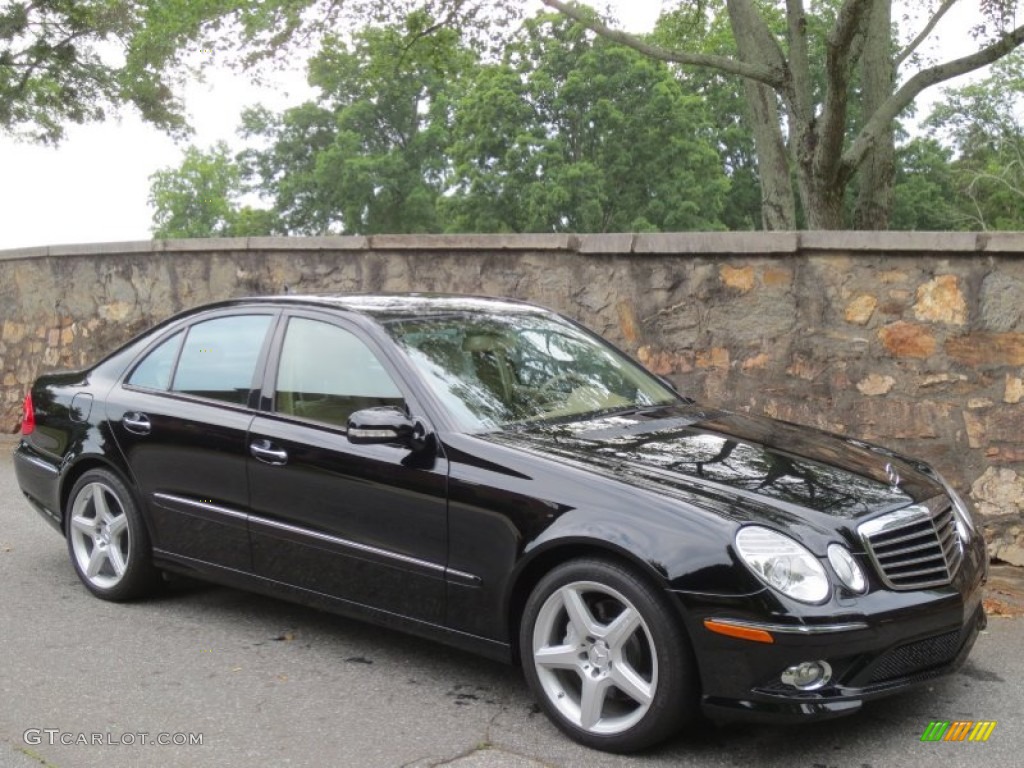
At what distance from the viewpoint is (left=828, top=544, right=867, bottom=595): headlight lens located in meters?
3.43

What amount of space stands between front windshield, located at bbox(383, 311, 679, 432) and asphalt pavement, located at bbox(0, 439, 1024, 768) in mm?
1065

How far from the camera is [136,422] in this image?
17.2 feet

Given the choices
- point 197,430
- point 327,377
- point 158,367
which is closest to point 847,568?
point 327,377

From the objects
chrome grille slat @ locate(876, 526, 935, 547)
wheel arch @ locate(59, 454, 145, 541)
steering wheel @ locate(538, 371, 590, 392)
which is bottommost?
wheel arch @ locate(59, 454, 145, 541)

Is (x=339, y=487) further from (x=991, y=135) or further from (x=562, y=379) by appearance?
(x=991, y=135)

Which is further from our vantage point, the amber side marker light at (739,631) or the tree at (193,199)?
the tree at (193,199)

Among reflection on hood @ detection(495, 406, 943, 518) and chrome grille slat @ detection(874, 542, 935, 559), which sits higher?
reflection on hood @ detection(495, 406, 943, 518)

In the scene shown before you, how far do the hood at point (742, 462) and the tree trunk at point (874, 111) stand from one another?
898 cm

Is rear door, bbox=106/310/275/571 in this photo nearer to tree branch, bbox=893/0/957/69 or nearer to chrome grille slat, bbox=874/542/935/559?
chrome grille slat, bbox=874/542/935/559

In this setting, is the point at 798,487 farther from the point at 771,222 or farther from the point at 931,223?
the point at 931,223

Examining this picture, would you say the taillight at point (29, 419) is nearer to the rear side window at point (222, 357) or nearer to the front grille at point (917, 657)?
the rear side window at point (222, 357)

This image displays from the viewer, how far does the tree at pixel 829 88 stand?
36.6 ft

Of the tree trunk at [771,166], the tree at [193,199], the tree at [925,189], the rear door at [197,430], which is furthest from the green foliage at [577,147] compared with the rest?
the rear door at [197,430]

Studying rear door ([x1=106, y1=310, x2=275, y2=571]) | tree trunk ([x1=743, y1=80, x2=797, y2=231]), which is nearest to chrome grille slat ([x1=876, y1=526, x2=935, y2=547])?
rear door ([x1=106, y1=310, x2=275, y2=571])
